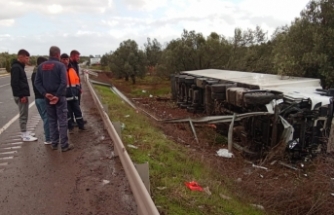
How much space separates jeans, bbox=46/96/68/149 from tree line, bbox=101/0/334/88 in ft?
40.0

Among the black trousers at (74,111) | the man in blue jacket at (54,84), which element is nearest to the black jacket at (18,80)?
the man in blue jacket at (54,84)

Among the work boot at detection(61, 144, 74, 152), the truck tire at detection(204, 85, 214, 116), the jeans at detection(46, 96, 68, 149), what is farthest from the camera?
the truck tire at detection(204, 85, 214, 116)

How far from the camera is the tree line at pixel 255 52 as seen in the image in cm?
1535

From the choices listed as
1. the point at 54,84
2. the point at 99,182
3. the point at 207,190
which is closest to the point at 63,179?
the point at 99,182

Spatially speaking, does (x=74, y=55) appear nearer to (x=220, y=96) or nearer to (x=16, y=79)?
(x=16, y=79)

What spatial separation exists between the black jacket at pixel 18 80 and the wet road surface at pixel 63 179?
42.8 inches

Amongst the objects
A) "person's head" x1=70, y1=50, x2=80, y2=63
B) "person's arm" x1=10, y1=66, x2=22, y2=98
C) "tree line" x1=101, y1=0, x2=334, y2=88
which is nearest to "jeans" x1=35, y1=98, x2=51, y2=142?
"person's arm" x1=10, y1=66, x2=22, y2=98

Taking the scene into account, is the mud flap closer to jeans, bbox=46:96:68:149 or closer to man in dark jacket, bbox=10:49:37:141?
jeans, bbox=46:96:68:149

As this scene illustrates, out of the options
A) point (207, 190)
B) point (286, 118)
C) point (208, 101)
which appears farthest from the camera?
point (208, 101)

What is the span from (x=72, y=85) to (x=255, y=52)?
73.8 feet

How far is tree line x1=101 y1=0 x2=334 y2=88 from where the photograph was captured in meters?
15.4

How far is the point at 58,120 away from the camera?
5855mm

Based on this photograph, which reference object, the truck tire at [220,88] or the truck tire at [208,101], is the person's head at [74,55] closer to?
the truck tire at [220,88]

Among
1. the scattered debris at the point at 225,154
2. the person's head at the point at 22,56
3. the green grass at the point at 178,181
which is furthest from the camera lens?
the scattered debris at the point at 225,154
